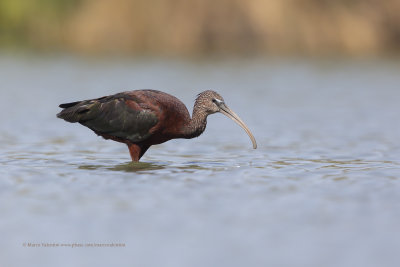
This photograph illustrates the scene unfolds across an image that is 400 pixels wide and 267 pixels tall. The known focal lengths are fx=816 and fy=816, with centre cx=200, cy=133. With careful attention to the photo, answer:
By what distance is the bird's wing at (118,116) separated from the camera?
29.6 feet

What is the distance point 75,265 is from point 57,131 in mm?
7717

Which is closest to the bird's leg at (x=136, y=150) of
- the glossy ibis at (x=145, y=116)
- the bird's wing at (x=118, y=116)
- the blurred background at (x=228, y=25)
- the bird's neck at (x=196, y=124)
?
the glossy ibis at (x=145, y=116)

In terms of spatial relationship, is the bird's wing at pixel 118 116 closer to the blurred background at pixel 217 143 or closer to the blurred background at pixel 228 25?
the blurred background at pixel 217 143

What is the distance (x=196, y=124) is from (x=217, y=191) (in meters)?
1.79

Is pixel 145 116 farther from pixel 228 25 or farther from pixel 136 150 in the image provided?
pixel 228 25

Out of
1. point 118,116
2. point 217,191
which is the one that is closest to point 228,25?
point 118,116

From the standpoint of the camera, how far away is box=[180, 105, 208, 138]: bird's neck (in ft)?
29.9

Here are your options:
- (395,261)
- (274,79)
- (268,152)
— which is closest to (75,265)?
(395,261)

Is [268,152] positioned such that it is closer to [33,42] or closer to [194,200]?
[194,200]

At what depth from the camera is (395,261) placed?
5141 millimetres

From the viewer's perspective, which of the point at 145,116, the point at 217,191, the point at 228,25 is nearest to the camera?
the point at 217,191

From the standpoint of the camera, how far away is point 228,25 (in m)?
25.8

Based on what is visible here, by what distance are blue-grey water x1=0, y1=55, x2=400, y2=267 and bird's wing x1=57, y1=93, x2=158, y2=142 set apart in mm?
407

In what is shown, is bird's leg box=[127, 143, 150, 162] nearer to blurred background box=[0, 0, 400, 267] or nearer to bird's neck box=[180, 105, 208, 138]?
blurred background box=[0, 0, 400, 267]
